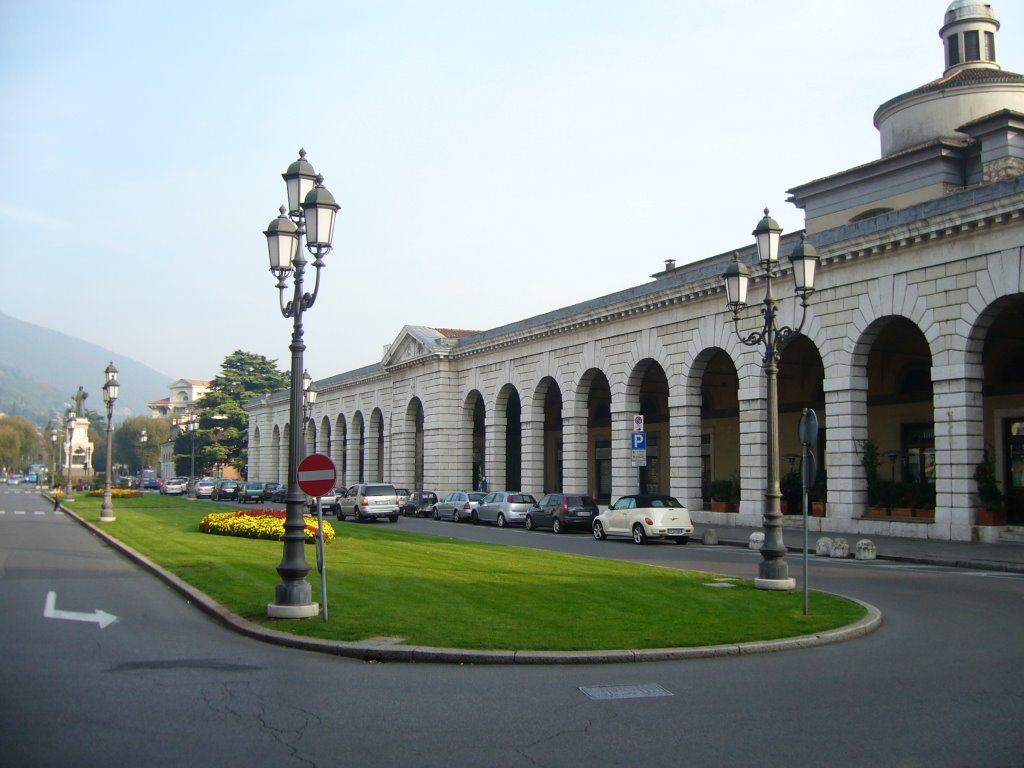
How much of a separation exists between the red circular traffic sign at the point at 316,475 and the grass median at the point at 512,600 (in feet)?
5.52

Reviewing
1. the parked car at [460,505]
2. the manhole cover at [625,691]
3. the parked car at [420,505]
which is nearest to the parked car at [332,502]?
the parked car at [420,505]

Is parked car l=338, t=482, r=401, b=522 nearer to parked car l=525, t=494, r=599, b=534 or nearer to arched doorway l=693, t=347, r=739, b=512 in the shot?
parked car l=525, t=494, r=599, b=534

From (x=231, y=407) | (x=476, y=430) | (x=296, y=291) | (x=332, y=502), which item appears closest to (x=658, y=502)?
(x=296, y=291)

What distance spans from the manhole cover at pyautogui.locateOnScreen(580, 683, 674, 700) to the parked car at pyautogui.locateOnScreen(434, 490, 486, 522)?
3329 cm

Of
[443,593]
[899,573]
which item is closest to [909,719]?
[443,593]

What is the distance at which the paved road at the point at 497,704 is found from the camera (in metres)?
6.67

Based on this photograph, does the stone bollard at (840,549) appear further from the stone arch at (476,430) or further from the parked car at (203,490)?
the parked car at (203,490)

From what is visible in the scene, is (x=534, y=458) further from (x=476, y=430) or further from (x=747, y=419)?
(x=476, y=430)

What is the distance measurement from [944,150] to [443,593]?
32763 mm

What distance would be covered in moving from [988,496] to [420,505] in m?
29.5

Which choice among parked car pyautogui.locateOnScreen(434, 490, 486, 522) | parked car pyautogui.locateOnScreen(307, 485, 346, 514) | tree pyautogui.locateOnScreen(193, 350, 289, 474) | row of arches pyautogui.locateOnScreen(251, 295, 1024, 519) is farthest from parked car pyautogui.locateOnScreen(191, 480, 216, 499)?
tree pyautogui.locateOnScreen(193, 350, 289, 474)

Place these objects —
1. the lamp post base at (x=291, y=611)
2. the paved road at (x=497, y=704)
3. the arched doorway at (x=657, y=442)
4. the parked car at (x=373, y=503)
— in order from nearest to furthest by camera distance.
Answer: the paved road at (x=497, y=704) < the lamp post base at (x=291, y=611) < the parked car at (x=373, y=503) < the arched doorway at (x=657, y=442)

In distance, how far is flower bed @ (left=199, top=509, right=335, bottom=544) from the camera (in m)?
26.1

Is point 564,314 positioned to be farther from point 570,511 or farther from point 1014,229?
point 1014,229
